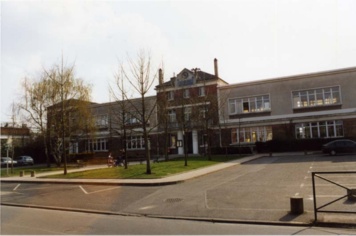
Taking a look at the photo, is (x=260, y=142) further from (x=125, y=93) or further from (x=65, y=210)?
(x=65, y=210)

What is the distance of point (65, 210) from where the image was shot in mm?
13727

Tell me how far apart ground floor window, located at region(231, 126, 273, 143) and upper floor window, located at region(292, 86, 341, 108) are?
4572 millimetres

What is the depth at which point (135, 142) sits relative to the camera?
53188 millimetres

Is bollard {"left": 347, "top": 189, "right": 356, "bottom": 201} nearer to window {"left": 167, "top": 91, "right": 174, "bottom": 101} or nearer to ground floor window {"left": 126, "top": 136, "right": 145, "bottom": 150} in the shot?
window {"left": 167, "top": 91, "right": 174, "bottom": 101}

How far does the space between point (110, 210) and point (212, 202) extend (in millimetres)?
3789

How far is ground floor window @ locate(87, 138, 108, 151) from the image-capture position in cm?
5638

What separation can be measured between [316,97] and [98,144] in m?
34.4

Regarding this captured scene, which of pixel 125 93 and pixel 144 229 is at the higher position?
pixel 125 93

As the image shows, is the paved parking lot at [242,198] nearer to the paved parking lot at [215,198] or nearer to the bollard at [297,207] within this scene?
the paved parking lot at [215,198]

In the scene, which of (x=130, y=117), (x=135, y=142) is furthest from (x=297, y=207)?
(x=135, y=142)

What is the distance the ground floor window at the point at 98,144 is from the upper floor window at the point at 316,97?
30221mm

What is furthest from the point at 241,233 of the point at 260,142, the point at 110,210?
the point at 260,142

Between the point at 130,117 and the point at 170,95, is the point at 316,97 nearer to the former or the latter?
the point at 170,95

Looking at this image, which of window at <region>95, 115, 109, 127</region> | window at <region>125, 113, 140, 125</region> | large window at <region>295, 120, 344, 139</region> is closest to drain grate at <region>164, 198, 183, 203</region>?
window at <region>125, 113, 140, 125</region>
